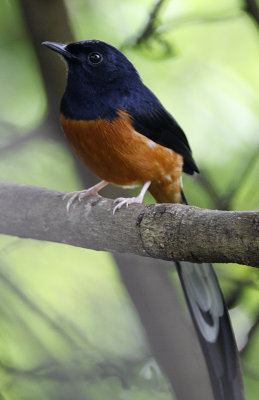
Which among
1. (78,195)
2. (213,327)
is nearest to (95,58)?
(78,195)

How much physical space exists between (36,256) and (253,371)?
403 millimetres

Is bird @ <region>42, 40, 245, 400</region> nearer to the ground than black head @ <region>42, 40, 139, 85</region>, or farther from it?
nearer to the ground

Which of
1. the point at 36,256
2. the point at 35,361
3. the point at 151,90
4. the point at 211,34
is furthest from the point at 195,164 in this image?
the point at 35,361

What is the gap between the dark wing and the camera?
2.80 ft

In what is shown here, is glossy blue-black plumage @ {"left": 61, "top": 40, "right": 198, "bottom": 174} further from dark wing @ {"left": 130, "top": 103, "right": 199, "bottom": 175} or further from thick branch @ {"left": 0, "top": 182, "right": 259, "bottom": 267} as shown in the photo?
thick branch @ {"left": 0, "top": 182, "right": 259, "bottom": 267}

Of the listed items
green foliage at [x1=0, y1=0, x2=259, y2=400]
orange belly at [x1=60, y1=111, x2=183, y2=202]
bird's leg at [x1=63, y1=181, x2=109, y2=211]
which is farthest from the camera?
orange belly at [x1=60, y1=111, x2=183, y2=202]

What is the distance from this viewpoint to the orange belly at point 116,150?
825mm

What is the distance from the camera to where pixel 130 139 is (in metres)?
0.84

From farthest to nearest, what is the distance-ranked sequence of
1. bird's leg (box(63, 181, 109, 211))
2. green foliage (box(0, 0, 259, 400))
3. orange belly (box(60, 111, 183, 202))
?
orange belly (box(60, 111, 183, 202)) < bird's leg (box(63, 181, 109, 211)) < green foliage (box(0, 0, 259, 400))

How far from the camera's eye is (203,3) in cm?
93

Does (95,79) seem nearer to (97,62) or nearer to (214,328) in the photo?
(97,62)

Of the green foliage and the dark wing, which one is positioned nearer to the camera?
the green foliage

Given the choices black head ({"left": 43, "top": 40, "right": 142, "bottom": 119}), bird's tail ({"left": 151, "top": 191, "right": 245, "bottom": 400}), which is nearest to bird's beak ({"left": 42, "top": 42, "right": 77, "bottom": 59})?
black head ({"left": 43, "top": 40, "right": 142, "bottom": 119})

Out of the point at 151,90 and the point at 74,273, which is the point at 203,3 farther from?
the point at 74,273
